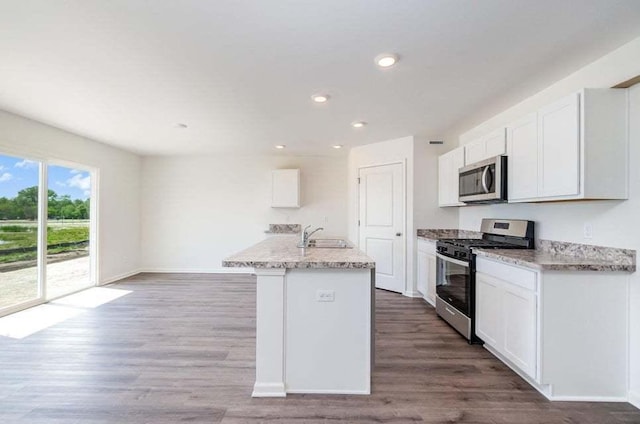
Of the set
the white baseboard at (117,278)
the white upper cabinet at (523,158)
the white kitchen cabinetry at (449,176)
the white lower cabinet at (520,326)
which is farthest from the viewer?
the white baseboard at (117,278)

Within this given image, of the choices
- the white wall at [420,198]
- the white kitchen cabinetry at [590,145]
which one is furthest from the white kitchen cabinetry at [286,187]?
the white kitchen cabinetry at [590,145]

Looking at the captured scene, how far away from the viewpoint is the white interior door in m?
4.51

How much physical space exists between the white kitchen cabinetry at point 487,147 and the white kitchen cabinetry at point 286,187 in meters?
3.05

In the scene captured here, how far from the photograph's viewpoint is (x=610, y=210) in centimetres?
208

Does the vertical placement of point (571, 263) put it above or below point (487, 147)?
below

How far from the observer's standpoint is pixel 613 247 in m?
2.04

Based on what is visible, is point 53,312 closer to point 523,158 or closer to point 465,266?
point 465,266

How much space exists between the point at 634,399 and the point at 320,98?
3.34 meters

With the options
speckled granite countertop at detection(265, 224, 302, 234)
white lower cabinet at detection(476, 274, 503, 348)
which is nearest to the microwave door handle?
white lower cabinet at detection(476, 274, 503, 348)

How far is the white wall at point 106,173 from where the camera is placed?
3.55 metres

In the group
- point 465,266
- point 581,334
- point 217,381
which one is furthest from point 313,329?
point 581,334

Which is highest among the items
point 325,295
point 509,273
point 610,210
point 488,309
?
point 610,210

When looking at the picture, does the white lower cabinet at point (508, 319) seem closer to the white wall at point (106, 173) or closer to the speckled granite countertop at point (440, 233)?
the speckled granite countertop at point (440, 233)

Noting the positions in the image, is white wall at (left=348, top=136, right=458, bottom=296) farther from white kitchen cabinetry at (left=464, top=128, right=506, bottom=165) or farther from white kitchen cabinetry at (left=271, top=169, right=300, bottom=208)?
white kitchen cabinetry at (left=271, top=169, right=300, bottom=208)
